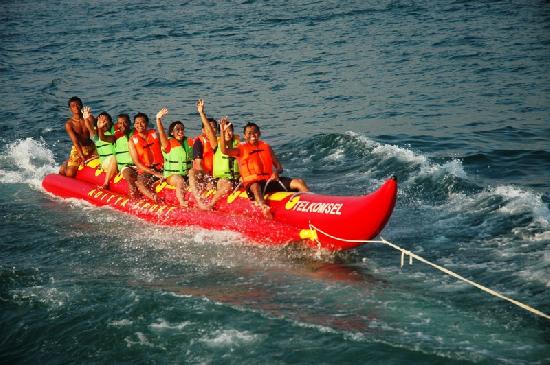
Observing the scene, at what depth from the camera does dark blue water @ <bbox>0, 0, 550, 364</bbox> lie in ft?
18.2

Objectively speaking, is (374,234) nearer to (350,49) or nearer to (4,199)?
(4,199)

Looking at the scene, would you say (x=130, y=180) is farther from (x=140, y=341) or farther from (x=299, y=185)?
(x=140, y=341)

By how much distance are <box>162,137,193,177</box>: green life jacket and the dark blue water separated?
0.75m

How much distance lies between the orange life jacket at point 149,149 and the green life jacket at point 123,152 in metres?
0.26

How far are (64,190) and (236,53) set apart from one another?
941cm

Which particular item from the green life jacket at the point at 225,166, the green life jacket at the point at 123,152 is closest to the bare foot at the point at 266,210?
the green life jacket at the point at 225,166

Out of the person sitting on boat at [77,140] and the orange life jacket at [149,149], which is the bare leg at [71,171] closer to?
the person sitting on boat at [77,140]

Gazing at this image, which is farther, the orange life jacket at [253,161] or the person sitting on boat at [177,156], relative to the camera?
the person sitting on boat at [177,156]

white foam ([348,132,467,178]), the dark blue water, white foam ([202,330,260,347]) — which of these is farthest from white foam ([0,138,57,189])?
white foam ([202,330,260,347])

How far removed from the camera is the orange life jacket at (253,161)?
7.42 meters

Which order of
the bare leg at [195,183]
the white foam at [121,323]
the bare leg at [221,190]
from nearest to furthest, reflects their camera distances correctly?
1. the white foam at [121,323]
2. the bare leg at [221,190]
3. the bare leg at [195,183]

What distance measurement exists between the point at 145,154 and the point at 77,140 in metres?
1.36

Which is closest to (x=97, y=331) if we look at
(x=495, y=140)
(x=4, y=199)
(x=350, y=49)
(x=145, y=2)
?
(x=4, y=199)

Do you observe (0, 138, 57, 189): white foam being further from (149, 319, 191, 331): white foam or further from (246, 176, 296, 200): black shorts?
(149, 319, 191, 331): white foam
